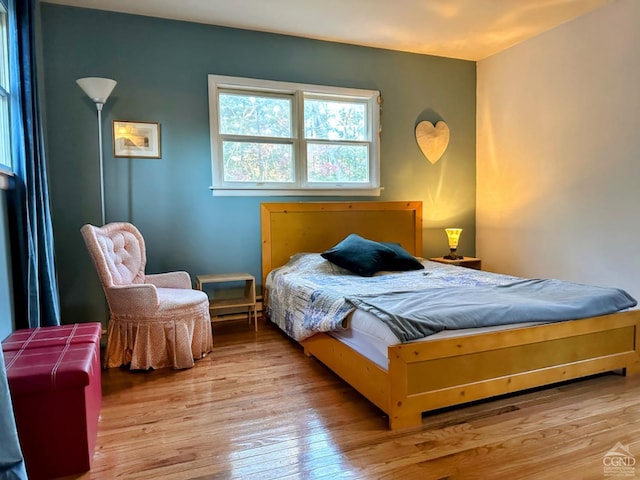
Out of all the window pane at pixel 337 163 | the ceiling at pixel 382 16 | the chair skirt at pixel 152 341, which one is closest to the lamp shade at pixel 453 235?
the window pane at pixel 337 163

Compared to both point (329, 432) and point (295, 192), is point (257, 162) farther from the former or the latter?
point (329, 432)

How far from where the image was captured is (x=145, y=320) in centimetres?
276

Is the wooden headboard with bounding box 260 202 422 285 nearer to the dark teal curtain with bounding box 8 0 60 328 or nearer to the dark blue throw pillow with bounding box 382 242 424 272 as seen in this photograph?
the dark blue throw pillow with bounding box 382 242 424 272

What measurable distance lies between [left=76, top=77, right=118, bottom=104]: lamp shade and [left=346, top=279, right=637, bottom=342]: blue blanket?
2379 mm

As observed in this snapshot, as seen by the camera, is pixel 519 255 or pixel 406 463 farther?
pixel 519 255

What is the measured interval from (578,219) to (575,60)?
4.52 feet

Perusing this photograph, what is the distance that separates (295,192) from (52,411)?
280cm

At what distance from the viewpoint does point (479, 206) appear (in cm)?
481

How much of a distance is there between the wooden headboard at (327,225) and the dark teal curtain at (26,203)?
1.82 metres

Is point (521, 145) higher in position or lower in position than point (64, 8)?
lower

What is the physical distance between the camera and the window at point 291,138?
3.84 metres

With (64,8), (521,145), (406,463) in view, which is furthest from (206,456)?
(521,145)

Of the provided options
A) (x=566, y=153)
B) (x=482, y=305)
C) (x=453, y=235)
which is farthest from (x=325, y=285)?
(x=566, y=153)

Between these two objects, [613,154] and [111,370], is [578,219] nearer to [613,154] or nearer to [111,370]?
[613,154]
